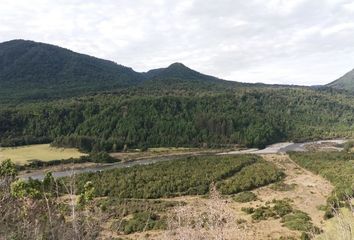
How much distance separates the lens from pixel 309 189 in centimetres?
5681

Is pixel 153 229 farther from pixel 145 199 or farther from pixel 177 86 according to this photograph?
pixel 177 86

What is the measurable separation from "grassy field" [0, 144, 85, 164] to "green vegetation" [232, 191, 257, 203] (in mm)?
47005

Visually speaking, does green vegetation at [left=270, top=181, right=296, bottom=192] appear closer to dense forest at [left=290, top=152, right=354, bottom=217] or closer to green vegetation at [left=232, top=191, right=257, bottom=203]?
green vegetation at [left=232, top=191, right=257, bottom=203]

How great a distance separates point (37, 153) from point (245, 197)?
54.5 meters

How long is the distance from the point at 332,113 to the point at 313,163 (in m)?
84.8

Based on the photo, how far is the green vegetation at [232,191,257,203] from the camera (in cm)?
5317

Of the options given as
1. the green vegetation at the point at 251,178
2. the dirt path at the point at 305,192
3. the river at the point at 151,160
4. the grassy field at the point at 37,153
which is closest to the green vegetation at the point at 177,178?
the green vegetation at the point at 251,178

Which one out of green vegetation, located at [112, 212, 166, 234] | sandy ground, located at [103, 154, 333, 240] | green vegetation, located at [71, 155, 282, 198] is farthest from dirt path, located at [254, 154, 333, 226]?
green vegetation, located at [112, 212, 166, 234]

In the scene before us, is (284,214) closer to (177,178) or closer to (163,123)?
(177,178)

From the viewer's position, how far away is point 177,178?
65.9 metres

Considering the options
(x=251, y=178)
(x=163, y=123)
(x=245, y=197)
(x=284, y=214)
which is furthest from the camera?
(x=163, y=123)

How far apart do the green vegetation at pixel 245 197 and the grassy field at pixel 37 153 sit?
154ft

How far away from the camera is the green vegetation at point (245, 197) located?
2094 inches

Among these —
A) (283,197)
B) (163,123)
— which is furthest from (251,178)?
(163,123)
